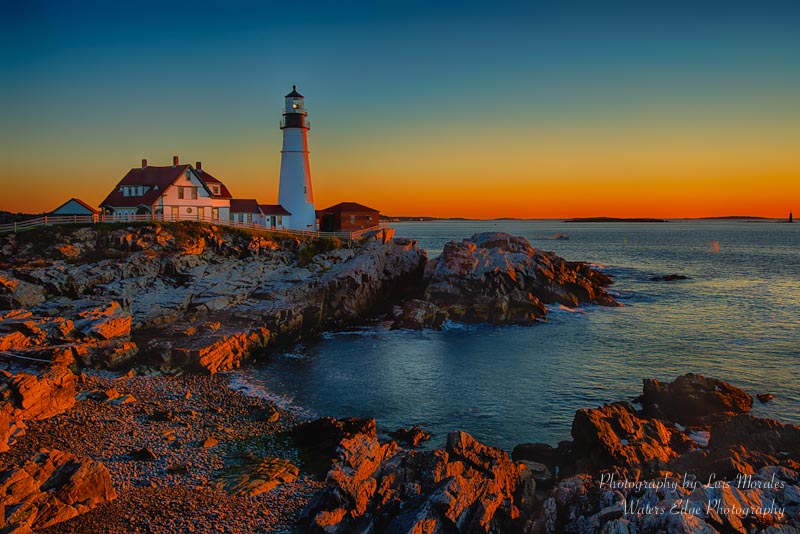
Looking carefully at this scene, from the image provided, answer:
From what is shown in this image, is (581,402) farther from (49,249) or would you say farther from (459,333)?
(49,249)

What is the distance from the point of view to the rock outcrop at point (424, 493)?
42.2ft

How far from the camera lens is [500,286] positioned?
44.0 meters

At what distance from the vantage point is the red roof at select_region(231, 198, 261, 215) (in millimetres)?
57312

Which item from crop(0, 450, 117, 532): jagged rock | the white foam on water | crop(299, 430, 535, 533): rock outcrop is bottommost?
crop(0, 450, 117, 532): jagged rock

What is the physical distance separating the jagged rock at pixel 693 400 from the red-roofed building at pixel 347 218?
4186cm

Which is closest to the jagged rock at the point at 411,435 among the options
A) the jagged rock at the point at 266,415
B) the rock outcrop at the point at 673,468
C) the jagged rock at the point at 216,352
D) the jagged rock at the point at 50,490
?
the rock outcrop at the point at 673,468

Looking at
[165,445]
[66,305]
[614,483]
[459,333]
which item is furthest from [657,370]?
[66,305]

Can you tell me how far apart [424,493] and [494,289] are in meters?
30.8

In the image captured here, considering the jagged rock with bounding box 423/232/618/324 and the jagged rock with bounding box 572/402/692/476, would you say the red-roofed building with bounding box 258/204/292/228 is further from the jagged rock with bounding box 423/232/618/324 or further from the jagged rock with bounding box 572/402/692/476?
the jagged rock with bounding box 572/402/692/476

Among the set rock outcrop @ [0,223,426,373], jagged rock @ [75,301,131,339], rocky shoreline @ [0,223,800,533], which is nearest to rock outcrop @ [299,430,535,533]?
rocky shoreline @ [0,223,800,533]

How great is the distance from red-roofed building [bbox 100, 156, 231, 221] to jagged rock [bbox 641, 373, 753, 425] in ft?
135

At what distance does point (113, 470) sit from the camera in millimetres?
16750

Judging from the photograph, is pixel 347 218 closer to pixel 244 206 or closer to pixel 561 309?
pixel 244 206

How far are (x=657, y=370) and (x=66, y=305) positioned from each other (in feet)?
115
